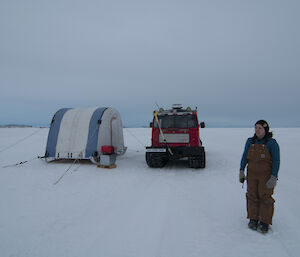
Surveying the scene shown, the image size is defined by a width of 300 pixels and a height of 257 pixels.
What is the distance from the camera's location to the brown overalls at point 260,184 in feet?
11.3

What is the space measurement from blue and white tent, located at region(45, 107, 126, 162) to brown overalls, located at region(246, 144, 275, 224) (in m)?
6.92

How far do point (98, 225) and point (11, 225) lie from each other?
167 centimetres

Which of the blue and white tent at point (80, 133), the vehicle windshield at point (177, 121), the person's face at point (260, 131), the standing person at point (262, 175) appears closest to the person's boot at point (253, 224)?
the standing person at point (262, 175)

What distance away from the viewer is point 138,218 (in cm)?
401

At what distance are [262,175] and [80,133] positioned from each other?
26.6 feet

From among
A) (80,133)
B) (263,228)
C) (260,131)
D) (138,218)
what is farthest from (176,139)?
(263,228)

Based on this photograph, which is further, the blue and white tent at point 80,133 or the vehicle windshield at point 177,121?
the blue and white tent at point 80,133

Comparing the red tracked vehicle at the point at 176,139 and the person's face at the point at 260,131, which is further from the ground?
the person's face at the point at 260,131

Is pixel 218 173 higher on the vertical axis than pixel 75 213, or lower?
lower

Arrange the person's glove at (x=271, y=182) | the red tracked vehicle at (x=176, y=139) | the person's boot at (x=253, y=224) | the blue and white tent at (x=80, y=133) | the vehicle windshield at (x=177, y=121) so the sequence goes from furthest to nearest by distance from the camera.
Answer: the blue and white tent at (x=80, y=133)
the vehicle windshield at (x=177, y=121)
the red tracked vehicle at (x=176, y=139)
the person's boot at (x=253, y=224)
the person's glove at (x=271, y=182)

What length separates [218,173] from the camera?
7715mm

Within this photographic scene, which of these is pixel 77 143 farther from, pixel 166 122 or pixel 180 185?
pixel 180 185

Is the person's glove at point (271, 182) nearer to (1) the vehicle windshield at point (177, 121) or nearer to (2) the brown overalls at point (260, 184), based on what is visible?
(2) the brown overalls at point (260, 184)

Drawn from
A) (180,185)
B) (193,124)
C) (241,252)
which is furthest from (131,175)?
(241,252)
